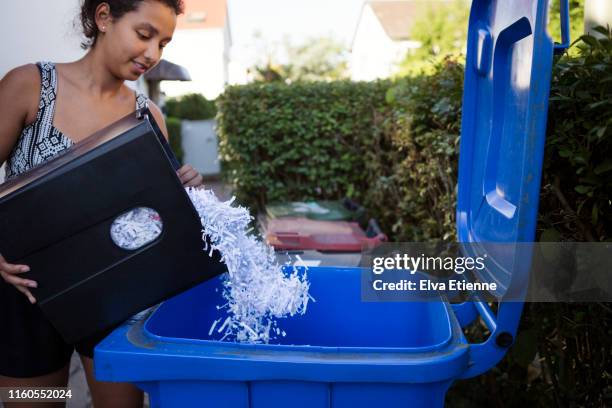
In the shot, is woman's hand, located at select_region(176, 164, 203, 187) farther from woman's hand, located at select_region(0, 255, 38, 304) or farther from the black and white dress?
woman's hand, located at select_region(0, 255, 38, 304)

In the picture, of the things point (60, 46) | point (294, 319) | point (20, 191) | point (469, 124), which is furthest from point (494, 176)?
point (60, 46)

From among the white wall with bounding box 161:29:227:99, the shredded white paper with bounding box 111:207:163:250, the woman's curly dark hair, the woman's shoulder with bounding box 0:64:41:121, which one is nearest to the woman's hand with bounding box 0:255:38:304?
the shredded white paper with bounding box 111:207:163:250

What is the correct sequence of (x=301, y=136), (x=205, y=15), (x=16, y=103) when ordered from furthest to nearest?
(x=205, y=15)
(x=301, y=136)
(x=16, y=103)

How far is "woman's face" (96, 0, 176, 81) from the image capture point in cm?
150

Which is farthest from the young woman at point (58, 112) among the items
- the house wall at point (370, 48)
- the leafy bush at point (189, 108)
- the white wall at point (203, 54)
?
the white wall at point (203, 54)

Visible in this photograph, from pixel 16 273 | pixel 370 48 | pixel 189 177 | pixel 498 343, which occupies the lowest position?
pixel 498 343

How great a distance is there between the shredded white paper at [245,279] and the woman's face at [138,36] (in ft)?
1.32

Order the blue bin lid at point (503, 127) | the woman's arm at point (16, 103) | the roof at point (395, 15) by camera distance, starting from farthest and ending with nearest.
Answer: the roof at point (395, 15) → the woman's arm at point (16, 103) → the blue bin lid at point (503, 127)

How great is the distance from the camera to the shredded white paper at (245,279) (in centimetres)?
134

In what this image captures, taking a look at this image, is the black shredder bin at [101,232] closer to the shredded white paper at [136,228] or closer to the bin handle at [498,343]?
the shredded white paper at [136,228]

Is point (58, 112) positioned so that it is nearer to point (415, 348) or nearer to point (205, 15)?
point (415, 348)

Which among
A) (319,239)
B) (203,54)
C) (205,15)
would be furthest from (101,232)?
(205,15)

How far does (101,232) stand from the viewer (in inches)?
47.3

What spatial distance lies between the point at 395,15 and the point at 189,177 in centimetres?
2894
